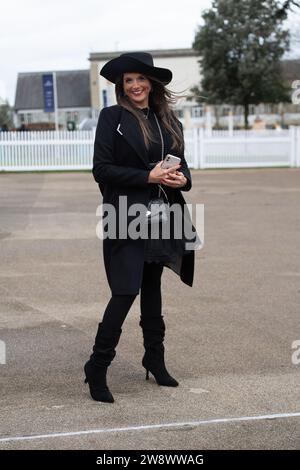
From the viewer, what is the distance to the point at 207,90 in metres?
51.8

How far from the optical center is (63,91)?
3327 inches

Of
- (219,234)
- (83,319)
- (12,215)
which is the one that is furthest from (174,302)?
(12,215)

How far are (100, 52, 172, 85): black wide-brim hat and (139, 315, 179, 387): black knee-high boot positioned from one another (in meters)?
1.46

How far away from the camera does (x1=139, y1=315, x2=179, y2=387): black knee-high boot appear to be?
5055 mm

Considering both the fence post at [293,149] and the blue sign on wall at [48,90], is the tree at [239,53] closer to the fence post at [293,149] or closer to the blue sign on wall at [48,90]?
the blue sign on wall at [48,90]

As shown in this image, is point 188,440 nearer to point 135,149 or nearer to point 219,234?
point 135,149

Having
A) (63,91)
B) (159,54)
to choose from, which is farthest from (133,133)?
(63,91)

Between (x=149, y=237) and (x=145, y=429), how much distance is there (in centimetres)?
114

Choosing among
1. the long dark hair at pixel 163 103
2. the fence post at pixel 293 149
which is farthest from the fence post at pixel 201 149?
Result: the long dark hair at pixel 163 103

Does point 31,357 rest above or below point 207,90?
below

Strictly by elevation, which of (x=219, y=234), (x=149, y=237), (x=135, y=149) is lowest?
(x=219, y=234)

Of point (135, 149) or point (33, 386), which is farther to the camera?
point (33, 386)

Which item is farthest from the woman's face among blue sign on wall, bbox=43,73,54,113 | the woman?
blue sign on wall, bbox=43,73,54,113

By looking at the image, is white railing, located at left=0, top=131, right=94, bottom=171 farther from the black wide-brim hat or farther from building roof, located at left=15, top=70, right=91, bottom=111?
building roof, located at left=15, top=70, right=91, bottom=111
